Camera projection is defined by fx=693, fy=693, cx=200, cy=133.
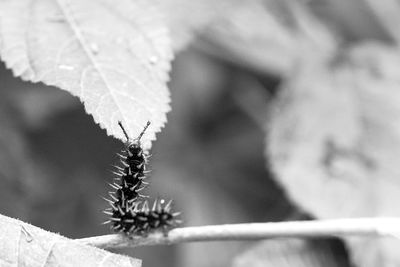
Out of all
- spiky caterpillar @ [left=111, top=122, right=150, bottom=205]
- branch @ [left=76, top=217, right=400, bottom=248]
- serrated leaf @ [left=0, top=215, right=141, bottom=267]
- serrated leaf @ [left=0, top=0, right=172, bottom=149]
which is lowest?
serrated leaf @ [left=0, top=215, right=141, bottom=267]

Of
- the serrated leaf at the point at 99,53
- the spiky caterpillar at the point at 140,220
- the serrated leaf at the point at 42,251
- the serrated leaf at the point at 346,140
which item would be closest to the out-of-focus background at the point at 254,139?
the serrated leaf at the point at 346,140

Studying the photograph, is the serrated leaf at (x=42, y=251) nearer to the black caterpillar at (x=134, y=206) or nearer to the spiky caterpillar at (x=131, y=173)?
the black caterpillar at (x=134, y=206)

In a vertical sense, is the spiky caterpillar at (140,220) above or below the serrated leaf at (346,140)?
below

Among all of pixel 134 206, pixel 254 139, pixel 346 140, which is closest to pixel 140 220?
pixel 134 206

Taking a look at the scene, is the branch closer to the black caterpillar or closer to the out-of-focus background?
the black caterpillar

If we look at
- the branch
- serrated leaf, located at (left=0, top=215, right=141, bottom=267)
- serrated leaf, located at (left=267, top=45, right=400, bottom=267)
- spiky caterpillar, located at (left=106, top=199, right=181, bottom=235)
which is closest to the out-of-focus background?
serrated leaf, located at (left=267, top=45, right=400, bottom=267)

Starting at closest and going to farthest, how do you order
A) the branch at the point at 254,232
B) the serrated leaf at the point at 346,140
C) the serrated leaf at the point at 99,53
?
1. the branch at the point at 254,232
2. the serrated leaf at the point at 99,53
3. the serrated leaf at the point at 346,140

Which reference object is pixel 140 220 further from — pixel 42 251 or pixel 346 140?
pixel 346 140
